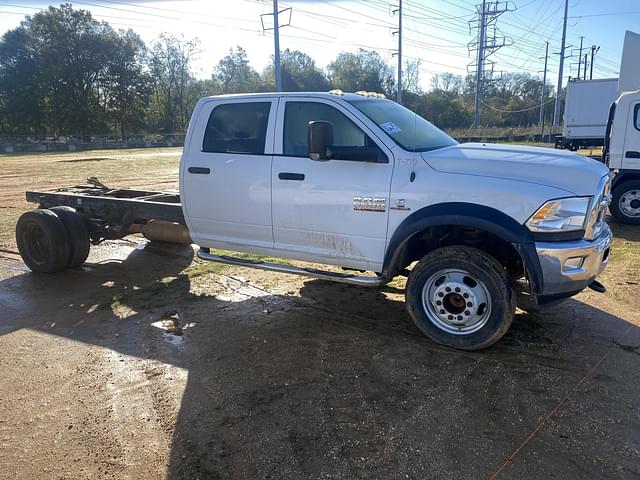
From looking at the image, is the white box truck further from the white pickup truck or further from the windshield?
the white pickup truck

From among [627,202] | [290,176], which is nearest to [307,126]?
[290,176]

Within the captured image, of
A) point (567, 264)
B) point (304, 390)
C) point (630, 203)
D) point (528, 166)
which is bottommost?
point (304, 390)

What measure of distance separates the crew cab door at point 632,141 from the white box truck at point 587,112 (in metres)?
11.1

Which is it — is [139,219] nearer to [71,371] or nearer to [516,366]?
[71,371]

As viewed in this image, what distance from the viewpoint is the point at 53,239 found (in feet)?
20.7

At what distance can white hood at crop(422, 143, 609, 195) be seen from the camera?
3.75 m

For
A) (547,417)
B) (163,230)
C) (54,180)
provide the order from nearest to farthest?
(547,417) < (163,230) < (54,180)

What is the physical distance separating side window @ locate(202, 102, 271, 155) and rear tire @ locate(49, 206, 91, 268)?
254cm

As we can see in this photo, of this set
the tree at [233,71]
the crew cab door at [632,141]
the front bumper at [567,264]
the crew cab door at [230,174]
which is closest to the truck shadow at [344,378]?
the front bumper at [567,264]

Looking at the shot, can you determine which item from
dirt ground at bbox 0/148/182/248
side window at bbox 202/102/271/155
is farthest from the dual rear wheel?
side window at bbox 202/102/271/155

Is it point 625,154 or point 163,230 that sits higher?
point 625,154

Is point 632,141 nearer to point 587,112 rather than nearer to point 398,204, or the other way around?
point 398,204

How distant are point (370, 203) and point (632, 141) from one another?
750cm

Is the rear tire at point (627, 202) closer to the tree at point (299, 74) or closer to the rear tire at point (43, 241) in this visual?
the rear tire at point (43, 241)
